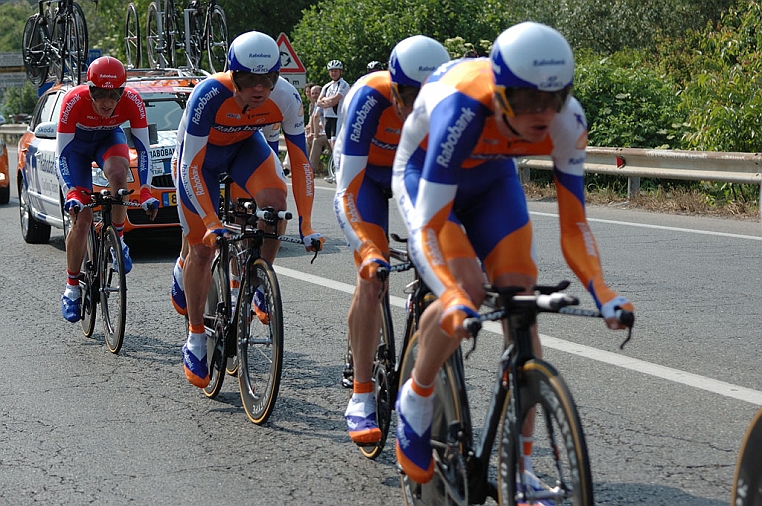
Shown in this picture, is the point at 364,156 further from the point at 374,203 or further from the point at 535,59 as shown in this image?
the point at 535,59

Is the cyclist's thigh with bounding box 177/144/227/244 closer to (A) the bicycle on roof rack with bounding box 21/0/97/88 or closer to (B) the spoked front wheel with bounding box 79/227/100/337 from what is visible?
(B) the spoked front wheel with bounding box 79/227/100/337

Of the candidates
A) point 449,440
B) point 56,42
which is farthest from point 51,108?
point 449,440

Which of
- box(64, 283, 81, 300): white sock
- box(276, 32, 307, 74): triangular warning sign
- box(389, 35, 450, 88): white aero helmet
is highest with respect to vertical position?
box(276, 32, 307, 74): triangular warning sign

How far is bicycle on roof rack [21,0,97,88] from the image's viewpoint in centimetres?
1727

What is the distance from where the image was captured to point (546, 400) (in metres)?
3.49

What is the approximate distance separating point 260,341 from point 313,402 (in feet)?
1.71

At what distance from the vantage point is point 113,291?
8.20 meters

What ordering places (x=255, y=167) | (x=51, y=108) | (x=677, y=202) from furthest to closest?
1. (x=677, y=202)
2. (x=51, y=108)
3. (x=255, y=167)

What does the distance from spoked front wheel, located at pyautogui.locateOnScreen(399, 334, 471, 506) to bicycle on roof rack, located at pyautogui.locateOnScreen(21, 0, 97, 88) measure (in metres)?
12.8

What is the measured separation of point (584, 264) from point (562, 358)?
10.7 ft

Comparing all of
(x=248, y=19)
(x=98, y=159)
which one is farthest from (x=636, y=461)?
(x=248, y=19)

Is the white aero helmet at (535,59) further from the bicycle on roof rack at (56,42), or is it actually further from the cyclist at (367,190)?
the bicycle on roof rack at (56,42)

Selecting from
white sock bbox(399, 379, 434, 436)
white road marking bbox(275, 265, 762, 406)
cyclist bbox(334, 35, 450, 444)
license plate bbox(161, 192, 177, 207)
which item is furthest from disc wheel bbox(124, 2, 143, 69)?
white sock bbox(399, 379, 434, 436)

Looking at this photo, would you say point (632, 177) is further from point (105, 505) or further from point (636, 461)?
point (105, 505)
